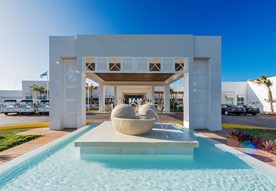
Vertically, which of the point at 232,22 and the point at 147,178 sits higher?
the point at 232,22

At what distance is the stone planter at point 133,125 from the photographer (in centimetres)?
721

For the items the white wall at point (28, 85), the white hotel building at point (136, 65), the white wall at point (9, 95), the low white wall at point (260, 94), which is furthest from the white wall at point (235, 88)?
the white wall at point (9, 95)

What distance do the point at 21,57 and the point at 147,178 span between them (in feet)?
69.2

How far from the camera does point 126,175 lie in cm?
512

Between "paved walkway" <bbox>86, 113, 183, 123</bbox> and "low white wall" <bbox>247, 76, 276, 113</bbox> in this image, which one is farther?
"low white wall" <bbox>247, 76, 276, 113</bbox>

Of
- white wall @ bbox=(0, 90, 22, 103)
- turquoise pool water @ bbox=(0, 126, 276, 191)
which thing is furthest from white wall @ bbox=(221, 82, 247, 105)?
white wall @ bbox=(0, 90, 22, 103)

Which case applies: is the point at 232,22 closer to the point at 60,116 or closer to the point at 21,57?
the point at 60,116

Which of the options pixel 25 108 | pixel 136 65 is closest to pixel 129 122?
pixel 136 65

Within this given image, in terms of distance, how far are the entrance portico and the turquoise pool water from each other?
573 centimetres

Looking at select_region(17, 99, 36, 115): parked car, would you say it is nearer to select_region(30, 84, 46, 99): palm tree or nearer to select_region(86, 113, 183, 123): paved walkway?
select_region(86, 113, 183, 123): paved walkway

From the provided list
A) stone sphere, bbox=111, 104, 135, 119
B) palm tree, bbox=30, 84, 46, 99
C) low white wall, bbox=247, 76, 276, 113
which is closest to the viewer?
stone sphere, bbox=111, 104, 135, 119

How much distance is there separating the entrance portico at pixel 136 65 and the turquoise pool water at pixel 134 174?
5733mm

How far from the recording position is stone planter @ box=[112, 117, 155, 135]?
23.6 feet

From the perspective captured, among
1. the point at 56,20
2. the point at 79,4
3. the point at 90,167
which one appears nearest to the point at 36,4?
the point at 56,20
